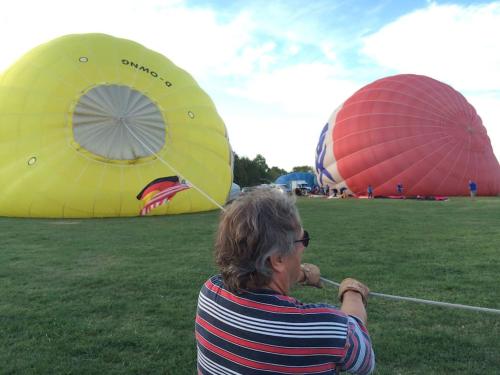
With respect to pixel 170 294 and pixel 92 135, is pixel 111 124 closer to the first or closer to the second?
pixel 92 135

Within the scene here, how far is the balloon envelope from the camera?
19156 mm

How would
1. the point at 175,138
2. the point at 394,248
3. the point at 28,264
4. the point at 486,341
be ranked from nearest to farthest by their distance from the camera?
the point at 486,341, the point at 28,264, the point at 394,248, the point at 175,138

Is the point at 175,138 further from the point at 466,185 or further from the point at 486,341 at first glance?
the point at 466,185

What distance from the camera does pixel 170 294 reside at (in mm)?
3914

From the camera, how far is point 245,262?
4.11 ft

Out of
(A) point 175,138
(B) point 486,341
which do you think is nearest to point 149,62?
(A) point 175,138

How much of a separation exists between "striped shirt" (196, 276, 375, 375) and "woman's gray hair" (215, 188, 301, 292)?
0.06 metres

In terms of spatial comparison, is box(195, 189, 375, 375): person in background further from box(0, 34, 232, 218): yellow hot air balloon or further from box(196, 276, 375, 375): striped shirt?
box(0, 34, 232, 218): yellow hot air balloon

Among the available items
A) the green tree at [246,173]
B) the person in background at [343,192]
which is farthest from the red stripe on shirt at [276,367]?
the green tree at [246,173]

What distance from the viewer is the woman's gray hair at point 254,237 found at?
1.24 metres

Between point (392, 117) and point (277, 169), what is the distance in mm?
73755

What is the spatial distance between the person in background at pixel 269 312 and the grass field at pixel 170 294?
1489 mm

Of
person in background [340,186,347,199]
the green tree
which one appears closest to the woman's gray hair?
person in background [340,186,347,199]

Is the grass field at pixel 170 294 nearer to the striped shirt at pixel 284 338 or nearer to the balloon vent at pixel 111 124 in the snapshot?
the striped shirt at pixel 284 338
